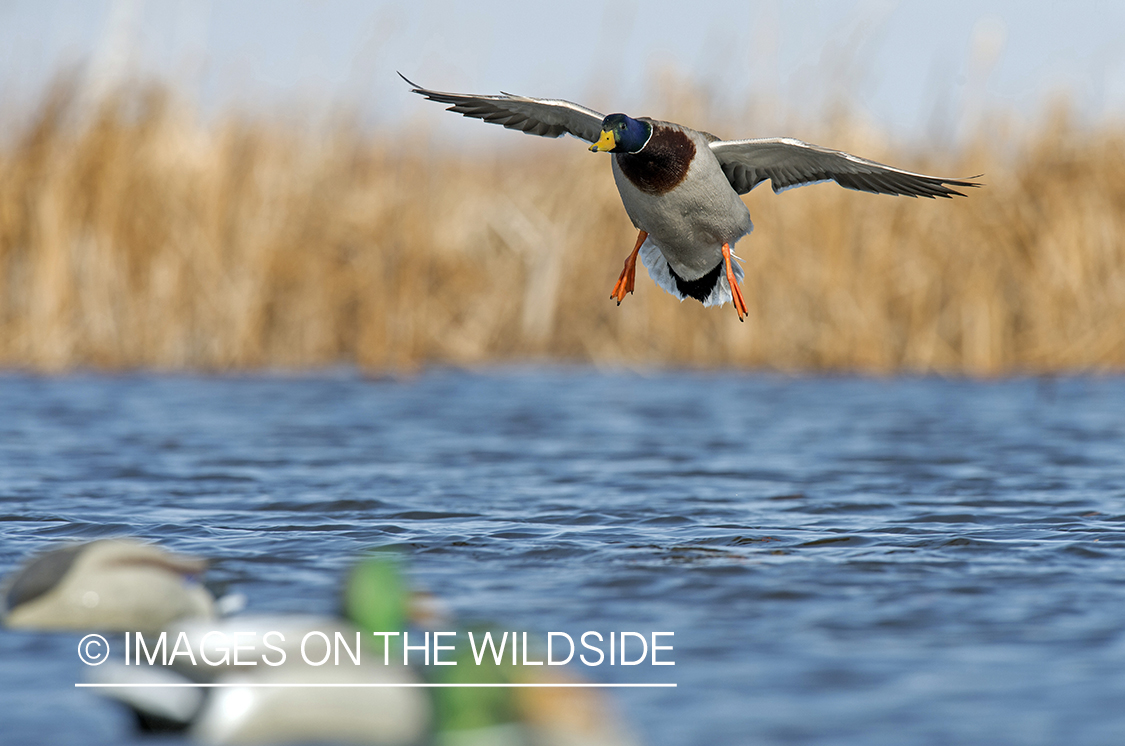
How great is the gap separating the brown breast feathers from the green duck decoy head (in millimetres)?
32

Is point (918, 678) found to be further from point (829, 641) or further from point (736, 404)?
point (736, 404)

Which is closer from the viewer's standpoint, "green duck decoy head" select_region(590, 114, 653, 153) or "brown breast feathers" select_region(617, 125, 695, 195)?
"green duck decoy head" select_region(590, 114, 653, 153)

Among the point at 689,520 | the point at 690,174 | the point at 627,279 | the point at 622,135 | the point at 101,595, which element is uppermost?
the point at 622,135

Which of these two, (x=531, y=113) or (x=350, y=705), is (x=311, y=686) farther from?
(x=531, y=113)

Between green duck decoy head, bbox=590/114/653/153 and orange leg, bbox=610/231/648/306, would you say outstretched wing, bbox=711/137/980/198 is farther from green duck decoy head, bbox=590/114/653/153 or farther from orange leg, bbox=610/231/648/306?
orange leg, bbox=610/231/648/306

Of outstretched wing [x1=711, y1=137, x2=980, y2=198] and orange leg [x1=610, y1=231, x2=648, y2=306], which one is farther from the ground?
outstretched wing [x1=711, y1=137, x2=980, y2=198]

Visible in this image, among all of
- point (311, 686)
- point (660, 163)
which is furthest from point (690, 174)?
point (311, 686)

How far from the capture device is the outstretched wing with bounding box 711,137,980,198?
16.9ft

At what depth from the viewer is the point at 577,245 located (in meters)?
10.4

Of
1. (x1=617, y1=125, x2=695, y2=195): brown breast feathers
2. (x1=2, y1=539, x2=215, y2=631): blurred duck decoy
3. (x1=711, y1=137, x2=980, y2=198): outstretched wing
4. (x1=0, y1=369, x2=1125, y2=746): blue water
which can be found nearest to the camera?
(x1=0, y1=369, x2=1125, y2=746): blue water

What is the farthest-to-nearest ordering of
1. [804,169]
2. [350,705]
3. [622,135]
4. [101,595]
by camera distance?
[804,169] < [622,135] < [101,595] < [350,705]

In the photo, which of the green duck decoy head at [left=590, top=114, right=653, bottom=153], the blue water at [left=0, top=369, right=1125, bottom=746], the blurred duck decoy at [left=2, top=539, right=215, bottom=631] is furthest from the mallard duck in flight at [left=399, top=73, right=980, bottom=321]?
the blurred duck decoy at [left=2, top=539, right=215, bottom=631]

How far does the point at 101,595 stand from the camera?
3754 millimetres

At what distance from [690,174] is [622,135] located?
0.28 metres
